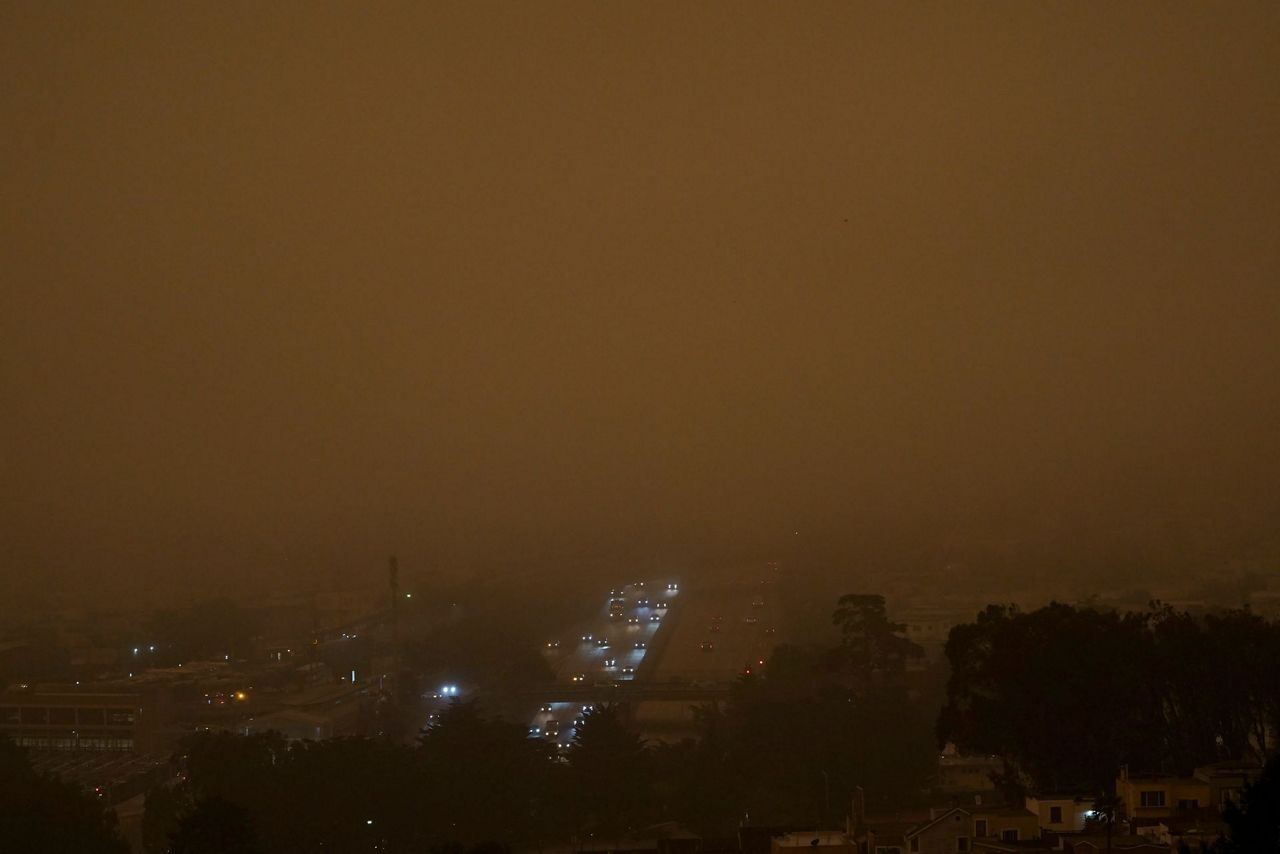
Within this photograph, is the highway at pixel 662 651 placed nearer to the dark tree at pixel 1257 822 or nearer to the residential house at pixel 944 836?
the residential house at pixel 944 836

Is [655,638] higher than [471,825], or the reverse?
[655,638]

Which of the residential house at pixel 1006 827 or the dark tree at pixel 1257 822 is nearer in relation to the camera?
the dark tree at pixel 1257 822

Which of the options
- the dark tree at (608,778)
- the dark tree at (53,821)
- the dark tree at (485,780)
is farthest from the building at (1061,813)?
the dark tree at (53,821)

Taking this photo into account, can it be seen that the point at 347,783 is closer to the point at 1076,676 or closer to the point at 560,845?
the point at 560,845

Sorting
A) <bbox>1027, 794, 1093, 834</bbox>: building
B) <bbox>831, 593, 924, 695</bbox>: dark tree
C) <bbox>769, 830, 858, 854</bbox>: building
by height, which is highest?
<bbox>831, 593, 924, 695</bbox>: dark tree

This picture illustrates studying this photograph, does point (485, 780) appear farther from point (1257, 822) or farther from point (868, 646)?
point (1257, 822)

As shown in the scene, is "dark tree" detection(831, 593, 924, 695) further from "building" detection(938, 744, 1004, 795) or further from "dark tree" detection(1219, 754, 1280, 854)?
"dark tree" detection(1219, 754, 1280, 854)

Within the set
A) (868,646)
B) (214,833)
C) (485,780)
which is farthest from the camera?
(868,646)

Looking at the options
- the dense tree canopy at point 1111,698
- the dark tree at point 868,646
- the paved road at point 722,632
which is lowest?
the dense tree canopy at point 1111,698

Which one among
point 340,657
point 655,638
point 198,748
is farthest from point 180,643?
point 198,748

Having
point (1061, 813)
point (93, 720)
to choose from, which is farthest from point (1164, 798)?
point (93, 720)

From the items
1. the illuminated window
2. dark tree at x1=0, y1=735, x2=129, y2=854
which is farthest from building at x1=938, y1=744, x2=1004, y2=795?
dark tree at x1=0, y1=735, x2=129, y2=854
